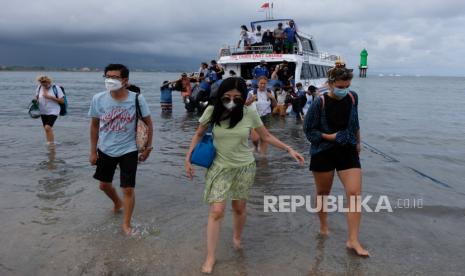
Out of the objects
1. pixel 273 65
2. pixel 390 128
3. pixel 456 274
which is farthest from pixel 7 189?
pixel 273 65

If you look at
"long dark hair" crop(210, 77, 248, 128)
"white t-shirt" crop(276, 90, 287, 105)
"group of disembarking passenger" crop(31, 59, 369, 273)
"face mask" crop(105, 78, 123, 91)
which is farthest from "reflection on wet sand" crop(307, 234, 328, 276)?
"white t-shirt" crop(276, 90, 287, 105)

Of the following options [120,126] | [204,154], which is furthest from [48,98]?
[204,154]

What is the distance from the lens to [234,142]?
3.67m

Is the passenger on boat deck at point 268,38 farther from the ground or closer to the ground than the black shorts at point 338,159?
farther from the ground

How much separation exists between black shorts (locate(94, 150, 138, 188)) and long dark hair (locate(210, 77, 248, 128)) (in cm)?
120

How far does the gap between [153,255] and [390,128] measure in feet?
39.7

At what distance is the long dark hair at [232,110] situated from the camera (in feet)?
11.8

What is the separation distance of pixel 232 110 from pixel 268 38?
17.2 meters

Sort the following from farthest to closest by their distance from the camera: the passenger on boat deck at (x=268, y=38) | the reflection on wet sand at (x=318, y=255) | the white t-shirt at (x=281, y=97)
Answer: the passenger on boat deck at (x=268, y=38), the white t-shirt at (x=281, y=97), the reflection on wet sand at (x=318, y=255)

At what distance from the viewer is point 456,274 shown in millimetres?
3775

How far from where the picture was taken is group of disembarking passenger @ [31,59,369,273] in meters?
3.65

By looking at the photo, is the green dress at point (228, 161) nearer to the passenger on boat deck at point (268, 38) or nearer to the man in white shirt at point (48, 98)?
the man in white shirt at point (48, 98)

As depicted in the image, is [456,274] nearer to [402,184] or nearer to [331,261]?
[331,261]

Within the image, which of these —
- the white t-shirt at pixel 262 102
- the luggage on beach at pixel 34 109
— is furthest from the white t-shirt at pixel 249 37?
the luggage on beach at pixel 34 109
